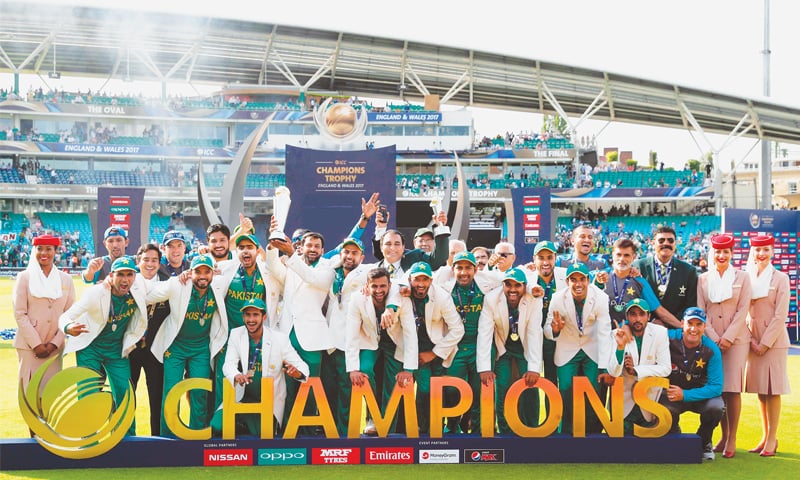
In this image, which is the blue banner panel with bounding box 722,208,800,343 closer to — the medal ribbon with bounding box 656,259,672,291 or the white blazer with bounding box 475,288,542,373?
the medal ribbon with bounding box 656,259,672,291

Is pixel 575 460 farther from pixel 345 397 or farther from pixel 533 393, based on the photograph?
pixel 345 397

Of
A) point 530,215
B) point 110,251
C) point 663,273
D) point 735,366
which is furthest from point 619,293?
point 530,215

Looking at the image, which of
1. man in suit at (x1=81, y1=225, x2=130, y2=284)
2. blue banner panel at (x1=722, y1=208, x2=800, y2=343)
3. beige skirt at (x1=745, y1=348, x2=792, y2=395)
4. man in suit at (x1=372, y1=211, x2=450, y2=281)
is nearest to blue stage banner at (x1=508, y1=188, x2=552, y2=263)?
blue banner panel at (x1=722, y1=208, x2=800, y2=343)

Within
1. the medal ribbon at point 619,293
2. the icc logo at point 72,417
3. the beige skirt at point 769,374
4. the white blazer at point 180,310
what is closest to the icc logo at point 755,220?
the beige skirt at point 769,374

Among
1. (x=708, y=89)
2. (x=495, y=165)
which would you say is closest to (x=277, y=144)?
(x=495, y=165)

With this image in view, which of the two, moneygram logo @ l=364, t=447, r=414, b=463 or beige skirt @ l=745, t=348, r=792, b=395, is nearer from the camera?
moneygram logo @ l=364, t=447, r=414, b=463

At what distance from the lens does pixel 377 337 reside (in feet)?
20.2

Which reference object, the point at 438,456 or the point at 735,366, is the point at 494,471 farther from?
the point at 735,366

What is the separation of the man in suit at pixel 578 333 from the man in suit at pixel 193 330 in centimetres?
266

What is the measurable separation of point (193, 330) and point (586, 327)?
310 centimetres

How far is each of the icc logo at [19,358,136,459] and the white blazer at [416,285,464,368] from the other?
2440mm

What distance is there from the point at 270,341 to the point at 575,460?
256 centimetres

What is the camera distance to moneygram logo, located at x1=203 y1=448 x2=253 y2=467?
232 inches

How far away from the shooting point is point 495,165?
160ft
